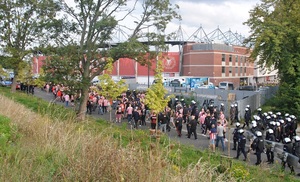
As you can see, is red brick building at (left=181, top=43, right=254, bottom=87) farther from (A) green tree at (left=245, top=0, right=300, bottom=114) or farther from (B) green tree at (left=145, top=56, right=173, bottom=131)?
(B) green tree at (left=145, top=56, right=173, bottom=131)

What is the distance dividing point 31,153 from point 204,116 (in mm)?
14930

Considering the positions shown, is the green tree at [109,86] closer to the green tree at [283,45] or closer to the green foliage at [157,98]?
the green foliage at [157,98]

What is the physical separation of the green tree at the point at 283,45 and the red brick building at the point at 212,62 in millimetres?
38873

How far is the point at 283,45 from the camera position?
27250 mm

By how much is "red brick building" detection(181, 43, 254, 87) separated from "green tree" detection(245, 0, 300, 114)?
38873 millimetres

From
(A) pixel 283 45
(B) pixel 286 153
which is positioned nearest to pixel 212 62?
(A) pixel 283 45

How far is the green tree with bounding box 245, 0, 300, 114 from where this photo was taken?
84.7 feet

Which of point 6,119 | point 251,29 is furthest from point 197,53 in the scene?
point 6,119

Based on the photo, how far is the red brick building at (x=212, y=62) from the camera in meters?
68.8

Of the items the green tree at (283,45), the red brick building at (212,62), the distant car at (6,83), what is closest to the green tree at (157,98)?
the green tree at (283,45)

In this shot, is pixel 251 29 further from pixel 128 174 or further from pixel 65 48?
pixel 128 174

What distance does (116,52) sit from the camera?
20672 millimetres

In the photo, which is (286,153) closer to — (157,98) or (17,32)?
(157,98)

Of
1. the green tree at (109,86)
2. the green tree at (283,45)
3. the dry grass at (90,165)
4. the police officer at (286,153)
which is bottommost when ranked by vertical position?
the police officer at (286,153)
